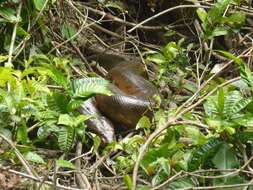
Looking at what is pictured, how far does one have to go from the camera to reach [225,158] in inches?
→ 119

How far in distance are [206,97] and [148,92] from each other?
1.62m

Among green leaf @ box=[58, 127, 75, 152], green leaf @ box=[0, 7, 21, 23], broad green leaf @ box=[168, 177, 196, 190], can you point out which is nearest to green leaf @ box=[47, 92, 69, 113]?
green leaf @ box=[58, 127, 75, 152]

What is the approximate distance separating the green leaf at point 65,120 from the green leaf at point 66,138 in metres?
0.06

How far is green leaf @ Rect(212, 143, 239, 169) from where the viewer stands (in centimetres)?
299

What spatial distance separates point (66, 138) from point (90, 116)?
193 millimetres

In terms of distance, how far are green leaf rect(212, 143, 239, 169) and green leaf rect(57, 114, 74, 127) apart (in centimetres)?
79

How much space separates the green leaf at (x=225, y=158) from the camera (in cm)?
299

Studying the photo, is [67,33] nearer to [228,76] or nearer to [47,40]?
[47,40]

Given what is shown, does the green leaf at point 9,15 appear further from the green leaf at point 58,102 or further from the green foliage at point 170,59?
the green leaf at point 58,102

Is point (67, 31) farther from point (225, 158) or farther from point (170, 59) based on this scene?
point (225, 158)

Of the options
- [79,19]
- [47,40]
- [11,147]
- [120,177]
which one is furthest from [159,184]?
[79,19]

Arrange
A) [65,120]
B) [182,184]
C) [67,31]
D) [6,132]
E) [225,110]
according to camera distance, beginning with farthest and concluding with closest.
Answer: [67,31]
[6,132]
[65,120]
[225,110]
[182,184]

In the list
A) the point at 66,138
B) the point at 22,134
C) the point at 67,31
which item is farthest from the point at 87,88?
the point at 67,31

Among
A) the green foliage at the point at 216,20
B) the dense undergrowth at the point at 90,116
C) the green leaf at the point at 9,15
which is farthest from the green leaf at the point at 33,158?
the green foliage at the point at 216,20
